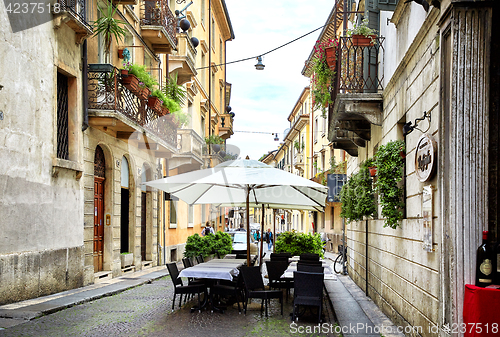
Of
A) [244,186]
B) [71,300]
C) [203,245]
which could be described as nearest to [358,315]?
[244,186]

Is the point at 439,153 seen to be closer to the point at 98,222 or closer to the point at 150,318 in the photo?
the point at 150,318

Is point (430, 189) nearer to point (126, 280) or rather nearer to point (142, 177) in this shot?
point (126, 280)

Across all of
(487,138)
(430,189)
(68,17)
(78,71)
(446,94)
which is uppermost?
(68,17)

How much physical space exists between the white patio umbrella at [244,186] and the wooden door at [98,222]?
3417 millimetres

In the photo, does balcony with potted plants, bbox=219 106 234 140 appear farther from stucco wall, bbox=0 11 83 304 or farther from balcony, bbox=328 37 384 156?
balcony, bbox=328 37 384 156

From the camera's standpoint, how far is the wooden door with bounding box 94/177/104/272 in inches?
557

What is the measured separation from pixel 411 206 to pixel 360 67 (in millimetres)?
4665

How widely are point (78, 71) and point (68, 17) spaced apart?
5.18 feet

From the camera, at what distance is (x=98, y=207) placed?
47.3ft

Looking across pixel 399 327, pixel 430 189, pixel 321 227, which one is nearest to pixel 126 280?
pixel 399 327

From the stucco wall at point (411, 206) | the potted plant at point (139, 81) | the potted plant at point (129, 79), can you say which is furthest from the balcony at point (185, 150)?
the stucco wall at point (411, 206)

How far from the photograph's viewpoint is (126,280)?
14.0 meters

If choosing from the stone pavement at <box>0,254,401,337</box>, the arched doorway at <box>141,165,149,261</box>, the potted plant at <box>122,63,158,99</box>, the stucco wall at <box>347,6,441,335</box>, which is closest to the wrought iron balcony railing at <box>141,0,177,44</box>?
the potted plant at <box>122,63,158,99</box>

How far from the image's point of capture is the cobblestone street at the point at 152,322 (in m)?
7.29
